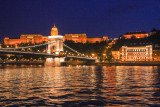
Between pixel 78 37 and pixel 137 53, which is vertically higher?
pixel 78 37

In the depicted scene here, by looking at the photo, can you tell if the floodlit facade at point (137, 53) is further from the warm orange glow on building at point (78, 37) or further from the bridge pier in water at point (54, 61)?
the warm orange glow on building at point (78, 37)

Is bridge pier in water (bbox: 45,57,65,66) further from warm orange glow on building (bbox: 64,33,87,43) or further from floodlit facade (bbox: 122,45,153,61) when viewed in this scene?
warm orange glow on building (bbox: 64,33,87,43)

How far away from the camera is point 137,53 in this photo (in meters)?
86.4

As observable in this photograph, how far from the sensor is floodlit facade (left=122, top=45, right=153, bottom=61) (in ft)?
280

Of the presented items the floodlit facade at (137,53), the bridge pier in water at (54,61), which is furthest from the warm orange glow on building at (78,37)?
the bridge pier in water at (54,61)

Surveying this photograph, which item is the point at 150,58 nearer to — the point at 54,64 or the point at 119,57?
the point at 119,57

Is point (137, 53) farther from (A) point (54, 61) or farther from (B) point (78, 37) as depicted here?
(B) point (78, 37)

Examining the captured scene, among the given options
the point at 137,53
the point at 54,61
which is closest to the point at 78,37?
the point at 137,53

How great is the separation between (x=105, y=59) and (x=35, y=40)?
56115mm

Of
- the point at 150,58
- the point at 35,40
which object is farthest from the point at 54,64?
the point at 35,40

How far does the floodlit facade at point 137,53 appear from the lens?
85.2m

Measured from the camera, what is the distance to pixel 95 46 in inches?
4144

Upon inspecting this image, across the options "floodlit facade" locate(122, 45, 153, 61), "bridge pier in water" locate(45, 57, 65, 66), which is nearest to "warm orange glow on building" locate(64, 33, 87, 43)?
"floodlit facade" locate(122, 45, 153, 61)

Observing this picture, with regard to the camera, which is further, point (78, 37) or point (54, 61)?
point (78, 37)
